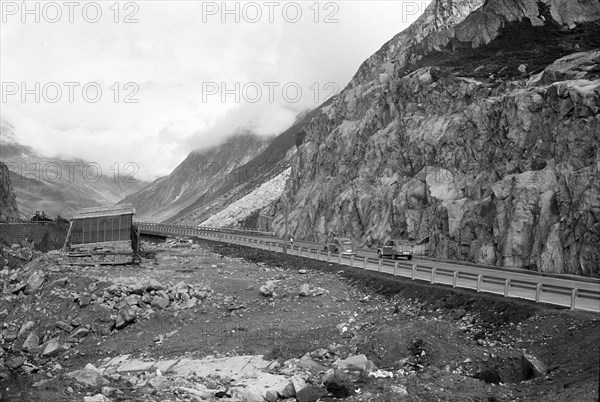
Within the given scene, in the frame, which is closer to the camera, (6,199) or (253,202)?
(6,199)

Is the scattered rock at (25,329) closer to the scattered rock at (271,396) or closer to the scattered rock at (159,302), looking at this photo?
the scattered rock at (159,302)

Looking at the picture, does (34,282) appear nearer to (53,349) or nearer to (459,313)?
(53,349)

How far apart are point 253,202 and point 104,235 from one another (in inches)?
3992

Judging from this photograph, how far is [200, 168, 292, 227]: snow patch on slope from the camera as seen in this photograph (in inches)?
5647

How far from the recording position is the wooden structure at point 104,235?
1838 inches

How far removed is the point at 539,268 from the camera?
37219 millimetres

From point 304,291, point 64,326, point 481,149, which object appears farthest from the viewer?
point 481,149

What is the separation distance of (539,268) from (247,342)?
24981mm

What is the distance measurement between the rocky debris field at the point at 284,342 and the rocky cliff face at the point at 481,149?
47.4 feet

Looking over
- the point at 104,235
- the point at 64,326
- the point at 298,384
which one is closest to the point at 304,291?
the point at 64,326

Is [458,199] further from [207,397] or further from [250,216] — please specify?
[250,216]

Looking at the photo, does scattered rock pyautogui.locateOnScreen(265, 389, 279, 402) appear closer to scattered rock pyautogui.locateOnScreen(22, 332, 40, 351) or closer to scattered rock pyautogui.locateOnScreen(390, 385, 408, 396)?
scattered rock pyautogui.locateOnScreen(390, 385, 408, 396)

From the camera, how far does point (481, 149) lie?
49.3 meters

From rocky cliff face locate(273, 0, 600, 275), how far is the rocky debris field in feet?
47.4
